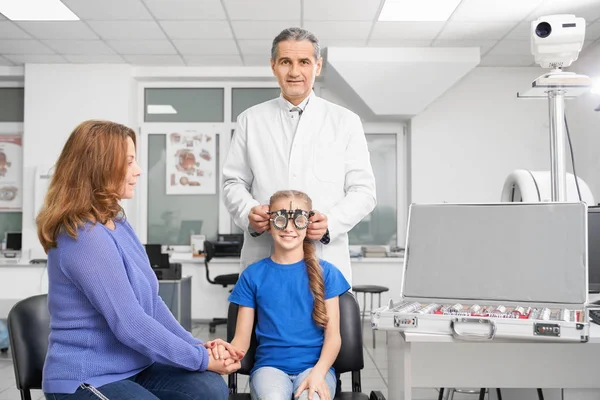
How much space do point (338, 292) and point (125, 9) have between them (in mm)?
3746

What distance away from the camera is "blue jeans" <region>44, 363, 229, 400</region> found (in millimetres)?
1259

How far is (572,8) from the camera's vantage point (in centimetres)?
Result: 455

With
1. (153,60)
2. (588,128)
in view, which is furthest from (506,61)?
(153,60)

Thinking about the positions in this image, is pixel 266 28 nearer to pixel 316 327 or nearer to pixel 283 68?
pixel 283 68

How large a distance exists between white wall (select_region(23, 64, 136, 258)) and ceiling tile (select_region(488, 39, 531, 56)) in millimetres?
3853

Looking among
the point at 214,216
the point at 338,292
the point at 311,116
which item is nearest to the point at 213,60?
the point at 214,216

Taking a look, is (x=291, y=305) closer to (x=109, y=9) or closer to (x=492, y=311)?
(x=492, y=311)

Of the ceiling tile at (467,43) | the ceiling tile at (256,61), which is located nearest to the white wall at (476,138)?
the ceiling tile at (467,43)

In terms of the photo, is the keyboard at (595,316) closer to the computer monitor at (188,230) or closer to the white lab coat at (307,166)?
the white lab coat at (307,166)

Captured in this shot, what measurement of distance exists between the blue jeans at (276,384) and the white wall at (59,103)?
16.3ft

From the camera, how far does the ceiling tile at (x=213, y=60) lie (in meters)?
5.89

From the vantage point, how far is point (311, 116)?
191 centimetres

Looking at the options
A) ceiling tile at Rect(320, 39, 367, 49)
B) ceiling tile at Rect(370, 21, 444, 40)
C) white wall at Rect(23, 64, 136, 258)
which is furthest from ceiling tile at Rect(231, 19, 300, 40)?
white wall at Rect(23, 64, 136, 258)

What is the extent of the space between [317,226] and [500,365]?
0.68 meters
